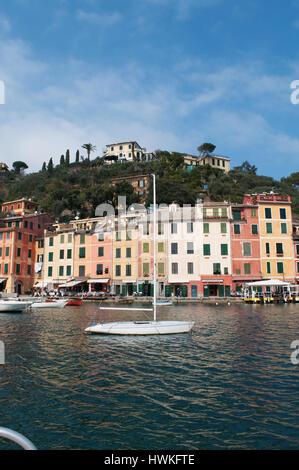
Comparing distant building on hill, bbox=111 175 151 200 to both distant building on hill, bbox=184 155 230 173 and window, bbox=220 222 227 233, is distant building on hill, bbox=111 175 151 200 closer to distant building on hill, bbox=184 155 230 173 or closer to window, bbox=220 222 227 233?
distant building on hill, bbox=184 155 230 173

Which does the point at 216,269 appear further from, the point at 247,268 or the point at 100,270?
the point at 100,270

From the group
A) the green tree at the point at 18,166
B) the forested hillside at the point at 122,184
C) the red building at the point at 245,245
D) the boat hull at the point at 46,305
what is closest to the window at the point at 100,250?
the boat hull at the point at 46,305

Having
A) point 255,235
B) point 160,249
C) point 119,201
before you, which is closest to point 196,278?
point 160,249

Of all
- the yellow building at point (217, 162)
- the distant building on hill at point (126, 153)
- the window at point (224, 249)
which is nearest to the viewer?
the window at point (224, 249)

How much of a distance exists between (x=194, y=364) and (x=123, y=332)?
23.4 feet

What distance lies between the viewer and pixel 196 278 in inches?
2005

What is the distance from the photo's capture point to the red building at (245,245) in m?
50.4

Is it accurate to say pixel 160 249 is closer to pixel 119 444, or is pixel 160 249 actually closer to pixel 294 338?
pixel 294 338

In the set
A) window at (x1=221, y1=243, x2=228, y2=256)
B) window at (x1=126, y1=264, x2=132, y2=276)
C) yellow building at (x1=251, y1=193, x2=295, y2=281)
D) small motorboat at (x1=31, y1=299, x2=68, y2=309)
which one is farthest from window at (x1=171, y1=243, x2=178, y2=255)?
small motorboat at (x1=31, y1=299, x2=68, y2=309)

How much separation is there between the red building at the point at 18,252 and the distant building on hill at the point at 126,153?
203 ft

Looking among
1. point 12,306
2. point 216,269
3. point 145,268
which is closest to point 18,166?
point 145,268

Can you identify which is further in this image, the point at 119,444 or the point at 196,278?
the point at 196,278

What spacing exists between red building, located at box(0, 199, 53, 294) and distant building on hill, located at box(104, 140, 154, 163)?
6181 centimetres

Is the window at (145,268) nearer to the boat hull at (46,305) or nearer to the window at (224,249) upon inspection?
the window at (224,249)
